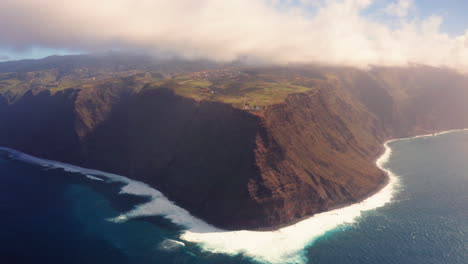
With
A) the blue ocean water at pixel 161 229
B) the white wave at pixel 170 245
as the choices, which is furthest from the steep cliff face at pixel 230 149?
the white wave at pixel 170 245

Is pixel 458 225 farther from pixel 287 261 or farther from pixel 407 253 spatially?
pixel 287 261

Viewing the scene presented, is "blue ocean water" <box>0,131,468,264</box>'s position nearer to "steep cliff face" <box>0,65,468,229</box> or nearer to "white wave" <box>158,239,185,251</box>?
"white wave" <box>158,239,185,251</box>

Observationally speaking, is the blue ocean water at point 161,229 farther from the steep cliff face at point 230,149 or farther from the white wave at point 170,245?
the steep cliff face at point 230,149

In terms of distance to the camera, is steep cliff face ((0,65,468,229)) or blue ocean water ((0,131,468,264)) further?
steep cliff face ((0,65,468,229))

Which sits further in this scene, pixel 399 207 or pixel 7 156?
pixel 7 156

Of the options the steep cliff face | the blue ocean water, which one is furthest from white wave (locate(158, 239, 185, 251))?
the steep cliff face

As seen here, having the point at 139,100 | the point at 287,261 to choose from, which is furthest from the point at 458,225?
the point at 139,100
